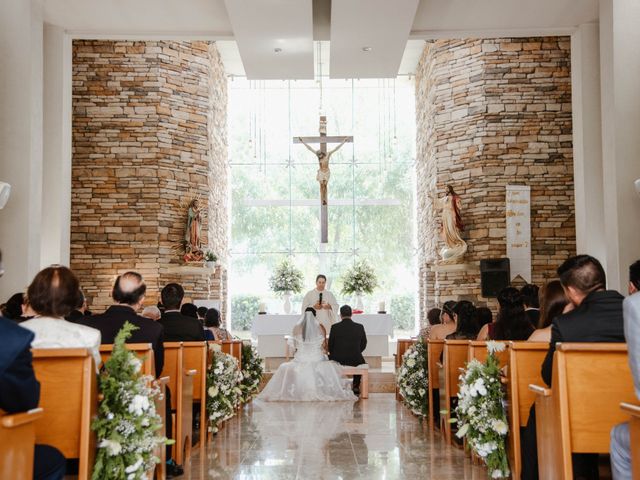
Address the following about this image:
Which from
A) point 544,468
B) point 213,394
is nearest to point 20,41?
point 213,394

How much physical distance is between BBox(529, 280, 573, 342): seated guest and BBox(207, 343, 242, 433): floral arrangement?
10.4ft

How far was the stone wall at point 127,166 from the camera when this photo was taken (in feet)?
43.9

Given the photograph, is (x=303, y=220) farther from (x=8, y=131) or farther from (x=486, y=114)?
(x=8, y=131)

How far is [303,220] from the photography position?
1745 cm

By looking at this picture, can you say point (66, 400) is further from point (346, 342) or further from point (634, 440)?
point (346, 342)

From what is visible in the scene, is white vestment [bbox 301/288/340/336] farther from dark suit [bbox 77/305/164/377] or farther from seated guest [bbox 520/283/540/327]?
dark suit [bbox 77/305/164/377]

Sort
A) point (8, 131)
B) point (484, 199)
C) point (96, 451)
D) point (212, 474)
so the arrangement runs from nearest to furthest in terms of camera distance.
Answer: point (96, 451) → point (212, 474) → point (8, 131) → point (484, 199)

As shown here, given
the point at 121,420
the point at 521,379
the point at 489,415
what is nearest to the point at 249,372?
the point at 489,415

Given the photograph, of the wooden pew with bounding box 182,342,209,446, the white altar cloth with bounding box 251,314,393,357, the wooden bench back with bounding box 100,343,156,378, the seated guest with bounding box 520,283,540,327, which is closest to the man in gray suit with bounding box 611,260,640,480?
the seated guest with bounding box 520,283,540,327

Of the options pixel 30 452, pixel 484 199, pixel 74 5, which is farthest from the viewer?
pixel 484 199

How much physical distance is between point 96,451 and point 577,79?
26.1 feet

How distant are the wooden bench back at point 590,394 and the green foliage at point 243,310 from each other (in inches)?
550

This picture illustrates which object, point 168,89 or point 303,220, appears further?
point 303,220

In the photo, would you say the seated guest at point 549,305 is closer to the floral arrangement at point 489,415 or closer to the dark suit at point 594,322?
the floral arrangement at point 489,415
